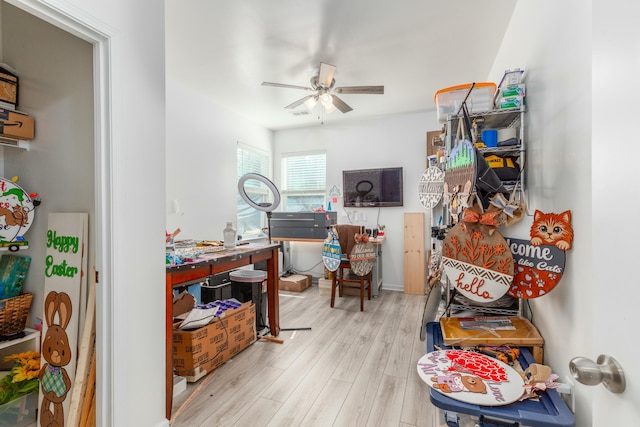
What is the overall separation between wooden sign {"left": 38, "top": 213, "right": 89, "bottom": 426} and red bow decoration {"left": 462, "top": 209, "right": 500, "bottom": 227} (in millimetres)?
1869

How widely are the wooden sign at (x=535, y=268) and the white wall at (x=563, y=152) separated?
0.05 m

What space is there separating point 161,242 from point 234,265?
733mm

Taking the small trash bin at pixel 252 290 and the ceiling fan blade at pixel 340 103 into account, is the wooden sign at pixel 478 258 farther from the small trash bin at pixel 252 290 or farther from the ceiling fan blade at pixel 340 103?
the ceiling fan blade at pixel 340 103

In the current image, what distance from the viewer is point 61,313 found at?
146 centimetres

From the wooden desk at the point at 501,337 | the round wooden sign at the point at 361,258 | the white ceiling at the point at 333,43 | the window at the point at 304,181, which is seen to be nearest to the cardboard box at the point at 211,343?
the round wooden sign at the point at 361,258

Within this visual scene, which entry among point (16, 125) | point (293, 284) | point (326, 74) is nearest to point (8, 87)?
point (16, 125)

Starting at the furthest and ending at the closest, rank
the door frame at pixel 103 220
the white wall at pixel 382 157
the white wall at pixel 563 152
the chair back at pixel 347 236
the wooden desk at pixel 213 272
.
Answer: the white wall at pixel 382 157 → the chair back at pixel 347 236 → the wooden desk at pixel 213 272 → the door frame at pixel 103 220 → the white wall at pixel 563 152

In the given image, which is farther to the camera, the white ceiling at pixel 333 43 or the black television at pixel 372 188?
the black television at pixel 372 188

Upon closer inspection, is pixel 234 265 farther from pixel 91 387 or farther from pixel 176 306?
pixel 91 387

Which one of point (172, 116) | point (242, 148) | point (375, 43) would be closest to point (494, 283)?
point (375, 43)

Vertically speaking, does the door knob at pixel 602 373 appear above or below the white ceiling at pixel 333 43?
below

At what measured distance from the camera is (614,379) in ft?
1.58

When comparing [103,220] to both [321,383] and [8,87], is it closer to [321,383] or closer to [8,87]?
[8,87]

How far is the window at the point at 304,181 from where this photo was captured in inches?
→ 192
